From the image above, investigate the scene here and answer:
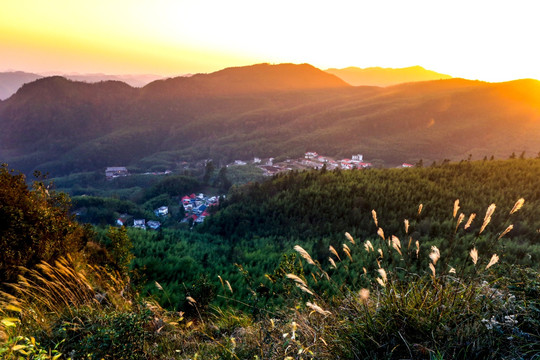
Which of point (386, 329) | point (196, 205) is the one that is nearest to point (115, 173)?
point (196, 205)

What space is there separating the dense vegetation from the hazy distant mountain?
3148 inches

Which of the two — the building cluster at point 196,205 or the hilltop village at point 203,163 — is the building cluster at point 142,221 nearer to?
the hilltop village at point 203,163

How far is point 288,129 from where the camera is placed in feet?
498

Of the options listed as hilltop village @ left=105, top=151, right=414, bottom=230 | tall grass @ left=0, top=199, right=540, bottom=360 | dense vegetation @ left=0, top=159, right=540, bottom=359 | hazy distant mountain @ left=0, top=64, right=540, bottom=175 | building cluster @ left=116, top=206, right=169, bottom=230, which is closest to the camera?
tall grass @ left=0, top=199, right=540, bottom=360

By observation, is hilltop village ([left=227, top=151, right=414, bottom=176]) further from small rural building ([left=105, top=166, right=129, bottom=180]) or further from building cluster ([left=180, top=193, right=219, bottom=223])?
small rural building ([left=105, top=166, right=129, bottom=180])

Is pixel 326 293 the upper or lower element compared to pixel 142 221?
upper

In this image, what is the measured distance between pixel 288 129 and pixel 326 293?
496ft

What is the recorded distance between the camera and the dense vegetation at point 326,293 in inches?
81.6

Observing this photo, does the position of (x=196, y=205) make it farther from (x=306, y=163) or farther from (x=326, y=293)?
(x=326, y=293)

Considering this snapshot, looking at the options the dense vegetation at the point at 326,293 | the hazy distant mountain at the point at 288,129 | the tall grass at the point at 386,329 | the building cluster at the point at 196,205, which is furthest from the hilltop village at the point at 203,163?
the tall grass at the point at 386,329

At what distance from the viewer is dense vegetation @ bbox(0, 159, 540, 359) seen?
81.6 inches

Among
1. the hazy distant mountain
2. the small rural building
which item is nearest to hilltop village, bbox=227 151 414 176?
the hazy distant mountain

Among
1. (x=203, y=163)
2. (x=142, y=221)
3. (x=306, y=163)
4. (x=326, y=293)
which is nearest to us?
(x=326, y=293)

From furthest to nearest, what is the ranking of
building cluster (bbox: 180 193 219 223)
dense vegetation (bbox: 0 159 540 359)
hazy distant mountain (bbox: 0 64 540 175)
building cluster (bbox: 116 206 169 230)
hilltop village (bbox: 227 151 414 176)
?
hazy distant mountain (bbox: 0 64 540 175)
hilltop village (bbox: 227 151 414 176)
building cluster (bbox: 180 193 219 223)
building cluster (bbox: 116 206 169 230)
dense vegetation (bbox: 0 159 540 359)
